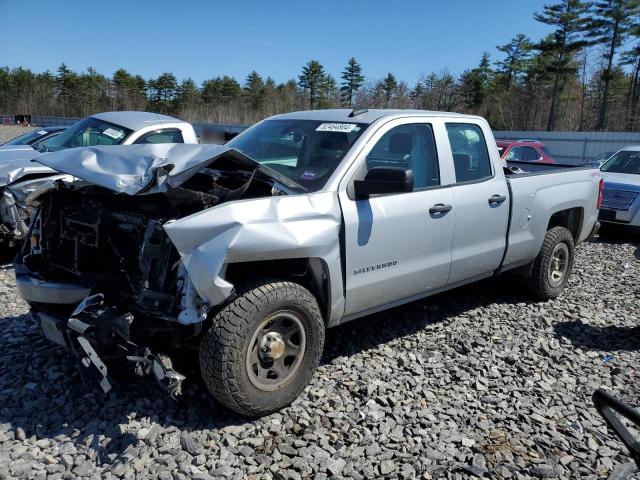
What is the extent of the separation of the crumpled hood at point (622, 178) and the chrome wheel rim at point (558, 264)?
518cm

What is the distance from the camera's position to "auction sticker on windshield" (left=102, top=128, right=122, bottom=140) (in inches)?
285

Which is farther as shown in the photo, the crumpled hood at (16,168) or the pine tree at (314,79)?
the pine tree at (314,79)

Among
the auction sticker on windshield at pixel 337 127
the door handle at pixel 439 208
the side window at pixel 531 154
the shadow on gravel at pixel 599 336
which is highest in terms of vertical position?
the auction sticker on windshield at pixel 337 127

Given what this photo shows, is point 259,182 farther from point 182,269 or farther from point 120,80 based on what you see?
point 120,80

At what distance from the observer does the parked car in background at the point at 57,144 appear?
6.09m

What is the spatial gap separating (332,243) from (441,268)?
1.31m

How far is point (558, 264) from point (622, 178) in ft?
18.7

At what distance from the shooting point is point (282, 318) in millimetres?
3322

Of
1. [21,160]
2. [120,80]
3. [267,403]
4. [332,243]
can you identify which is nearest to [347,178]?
[332,243]

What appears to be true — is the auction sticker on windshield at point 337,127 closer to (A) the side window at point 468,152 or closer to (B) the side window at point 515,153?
(A) the side window at point 468,152

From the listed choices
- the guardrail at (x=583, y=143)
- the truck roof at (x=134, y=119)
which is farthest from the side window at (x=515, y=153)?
the guardrail at (x=583, y=143)

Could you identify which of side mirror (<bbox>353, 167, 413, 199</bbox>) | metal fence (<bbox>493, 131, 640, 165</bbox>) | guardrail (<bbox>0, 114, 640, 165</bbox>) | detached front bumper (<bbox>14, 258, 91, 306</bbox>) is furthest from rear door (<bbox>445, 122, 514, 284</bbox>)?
metal fence (<bbox>493, 131, 640, 165</bbox>)

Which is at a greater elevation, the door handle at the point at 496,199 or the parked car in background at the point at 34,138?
the parked car in background at the point at 34,138

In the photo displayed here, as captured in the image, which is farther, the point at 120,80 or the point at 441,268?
the point at 120,80
